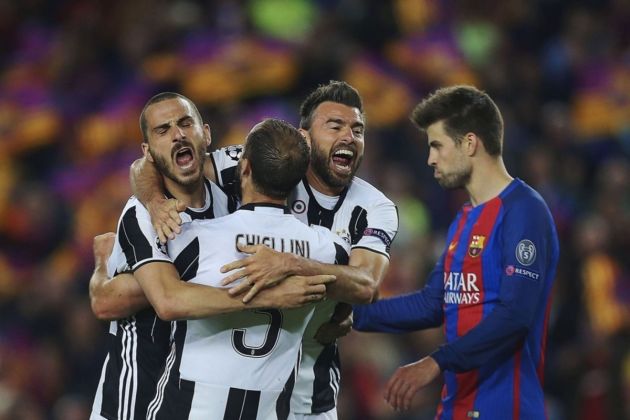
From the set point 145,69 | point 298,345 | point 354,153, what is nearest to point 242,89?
point 145,69

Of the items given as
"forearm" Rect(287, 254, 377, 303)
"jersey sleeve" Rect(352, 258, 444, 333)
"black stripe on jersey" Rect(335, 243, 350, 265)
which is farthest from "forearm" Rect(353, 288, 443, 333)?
"black stripe on jersey" Rect(335, 243, 350, 265)

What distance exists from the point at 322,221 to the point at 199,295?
982mm

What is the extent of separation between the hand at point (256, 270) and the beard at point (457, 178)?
1.14 m

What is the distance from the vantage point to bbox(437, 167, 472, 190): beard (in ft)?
15.4

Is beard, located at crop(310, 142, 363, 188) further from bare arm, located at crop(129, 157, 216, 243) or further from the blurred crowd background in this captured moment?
the blurred crowd background

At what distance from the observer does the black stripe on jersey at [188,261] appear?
3875 mm

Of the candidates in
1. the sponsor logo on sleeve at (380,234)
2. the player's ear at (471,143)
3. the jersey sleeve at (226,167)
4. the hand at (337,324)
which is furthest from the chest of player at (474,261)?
the jersey sleeve at (226,167)

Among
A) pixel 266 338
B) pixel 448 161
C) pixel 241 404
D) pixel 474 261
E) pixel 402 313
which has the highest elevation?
pixel 448 161

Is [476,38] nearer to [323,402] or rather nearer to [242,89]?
[242,89]

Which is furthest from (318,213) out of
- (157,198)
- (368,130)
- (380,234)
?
Answer: (368,130)

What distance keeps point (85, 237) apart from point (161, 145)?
15.7 feet

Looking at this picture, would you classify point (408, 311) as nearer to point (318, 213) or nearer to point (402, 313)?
point (402, 313)

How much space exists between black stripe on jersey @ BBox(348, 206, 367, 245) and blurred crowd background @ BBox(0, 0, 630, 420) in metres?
3.11

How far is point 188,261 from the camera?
389 cm
